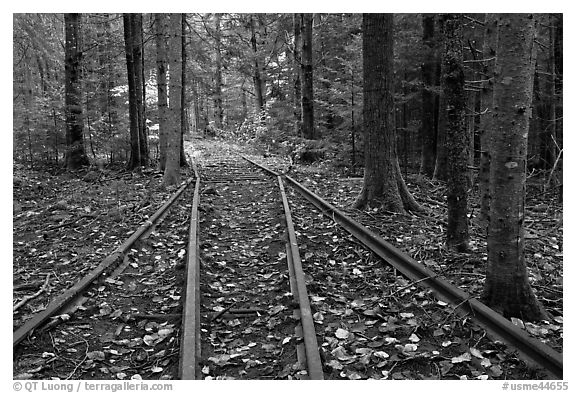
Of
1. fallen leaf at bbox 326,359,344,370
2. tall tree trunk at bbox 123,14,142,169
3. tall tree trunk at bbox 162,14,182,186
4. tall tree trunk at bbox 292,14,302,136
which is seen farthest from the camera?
tall tree trunk at bbox 292,14,302,136

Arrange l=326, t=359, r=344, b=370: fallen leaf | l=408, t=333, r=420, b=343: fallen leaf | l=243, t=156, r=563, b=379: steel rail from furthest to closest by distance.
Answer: l=408, t=333, r=420, b=343: fallen leaf
l=326, t=359, r=344, b=370: fallen leaf
l=243, t=156, r=563, b=379: steel rail

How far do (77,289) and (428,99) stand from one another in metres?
12.9

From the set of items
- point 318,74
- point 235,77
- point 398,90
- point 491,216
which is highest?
point 235,77

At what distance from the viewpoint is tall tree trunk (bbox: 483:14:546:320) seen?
4.21 m

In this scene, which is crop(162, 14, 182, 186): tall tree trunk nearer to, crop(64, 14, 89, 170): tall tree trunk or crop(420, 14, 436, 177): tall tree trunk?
crop(64, 14, 89, 170): tall tree trunk

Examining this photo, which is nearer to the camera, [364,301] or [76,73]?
[364,301]

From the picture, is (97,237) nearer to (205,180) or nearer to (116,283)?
(116,283)

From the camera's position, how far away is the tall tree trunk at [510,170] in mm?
4207

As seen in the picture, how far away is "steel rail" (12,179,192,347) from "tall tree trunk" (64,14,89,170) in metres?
9.20

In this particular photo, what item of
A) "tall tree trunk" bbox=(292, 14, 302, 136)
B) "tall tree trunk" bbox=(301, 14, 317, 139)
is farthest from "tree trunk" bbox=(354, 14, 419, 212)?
"tall tree trunk" bbox=(292, 14, 302, 136)

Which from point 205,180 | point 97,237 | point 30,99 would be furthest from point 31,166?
point 97,237

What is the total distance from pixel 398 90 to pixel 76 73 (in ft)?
34.7

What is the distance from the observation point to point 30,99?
1627 cm

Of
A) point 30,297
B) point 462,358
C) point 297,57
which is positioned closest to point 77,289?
point 30,297
